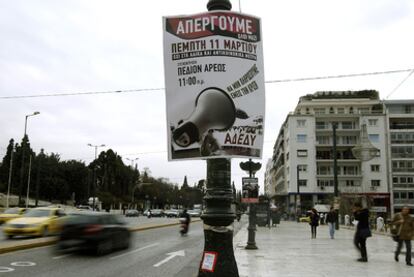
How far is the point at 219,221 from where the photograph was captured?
498 centimetres

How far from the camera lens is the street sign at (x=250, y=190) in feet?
52.6

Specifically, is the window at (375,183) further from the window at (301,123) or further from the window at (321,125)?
the window at (301,123)

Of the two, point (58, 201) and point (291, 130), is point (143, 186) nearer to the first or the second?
point (58, 201)

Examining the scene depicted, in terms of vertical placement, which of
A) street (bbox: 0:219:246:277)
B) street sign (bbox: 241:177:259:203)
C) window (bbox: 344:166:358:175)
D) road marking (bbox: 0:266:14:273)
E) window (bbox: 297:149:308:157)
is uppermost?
window (bbox: 297:149:308:157)

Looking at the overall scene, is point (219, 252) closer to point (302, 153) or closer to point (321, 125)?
point (302, 153)

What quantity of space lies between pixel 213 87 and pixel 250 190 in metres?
11.5

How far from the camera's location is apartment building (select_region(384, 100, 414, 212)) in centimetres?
8150

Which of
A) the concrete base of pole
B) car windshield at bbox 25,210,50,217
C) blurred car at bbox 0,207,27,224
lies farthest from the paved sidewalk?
blurred car at bbox 0,207,27,224

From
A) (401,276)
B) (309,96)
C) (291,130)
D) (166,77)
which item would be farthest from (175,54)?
(309,96)

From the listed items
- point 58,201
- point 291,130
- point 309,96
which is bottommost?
point 58,201

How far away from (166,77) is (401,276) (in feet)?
24.7

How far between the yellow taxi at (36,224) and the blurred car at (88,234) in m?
4.90

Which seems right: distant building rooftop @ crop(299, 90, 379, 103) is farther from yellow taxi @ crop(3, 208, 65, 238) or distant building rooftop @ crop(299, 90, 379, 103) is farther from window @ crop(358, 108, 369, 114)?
yellow taxi @ crop(3, 208, 65, 238)

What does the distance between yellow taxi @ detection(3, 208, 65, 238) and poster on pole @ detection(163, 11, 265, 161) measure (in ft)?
52.8
